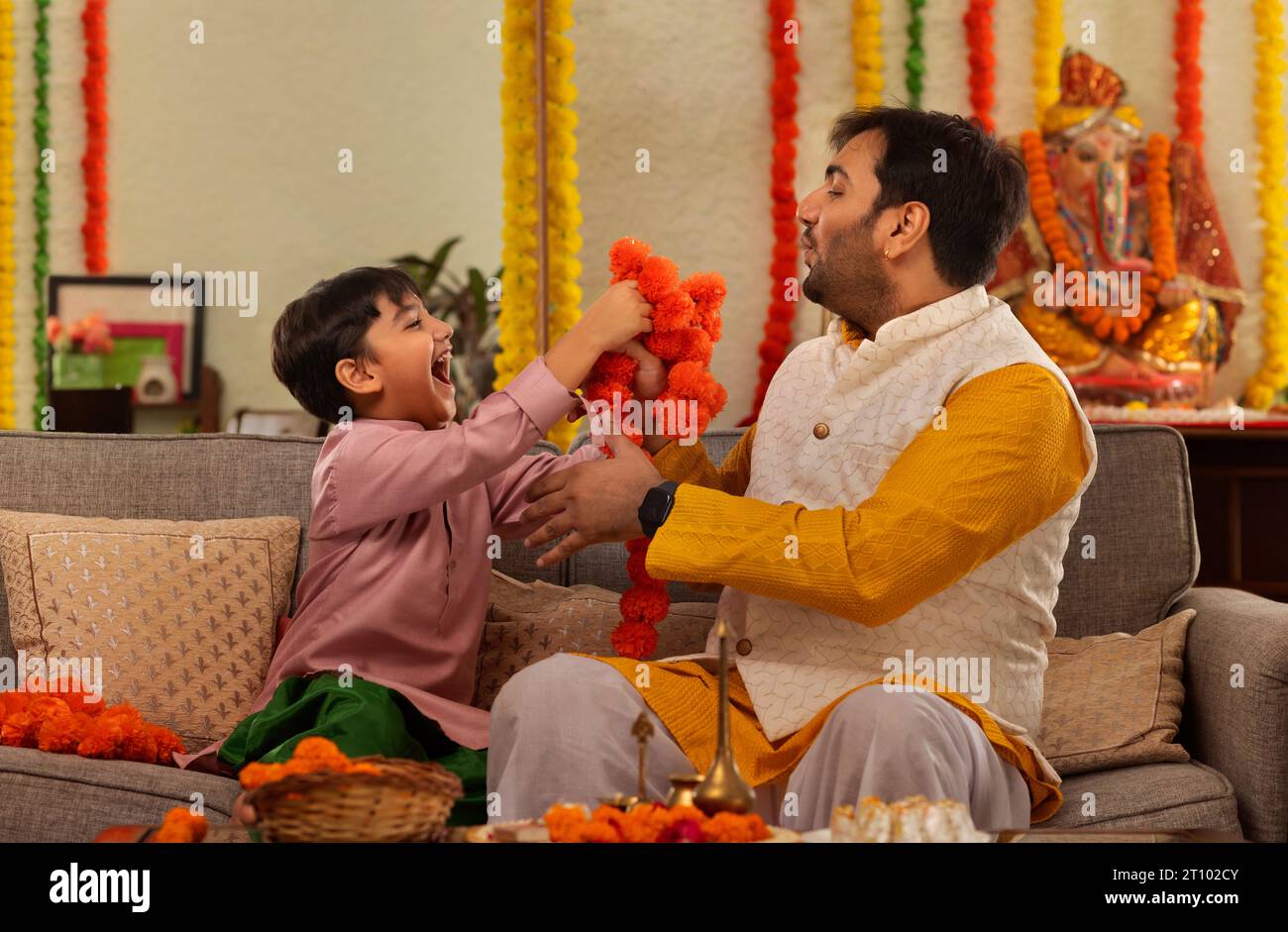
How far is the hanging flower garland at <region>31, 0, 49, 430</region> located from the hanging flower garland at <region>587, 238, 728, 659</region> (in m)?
3.77

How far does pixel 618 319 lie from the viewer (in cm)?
202

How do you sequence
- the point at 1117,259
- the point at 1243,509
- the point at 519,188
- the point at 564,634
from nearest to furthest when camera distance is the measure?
the point at 564,634 < the point at 519,188 < the point at 1243,509 < the point at 1117,259

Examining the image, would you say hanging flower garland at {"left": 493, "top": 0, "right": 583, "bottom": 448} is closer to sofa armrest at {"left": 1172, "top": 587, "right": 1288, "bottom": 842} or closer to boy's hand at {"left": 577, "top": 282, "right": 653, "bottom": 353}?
boy's hand at {"left": 577, "top": 282, "right": 653, "bottom": 353}

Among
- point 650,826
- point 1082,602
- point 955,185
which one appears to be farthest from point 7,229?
point 650,826

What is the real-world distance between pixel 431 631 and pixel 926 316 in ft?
3.15

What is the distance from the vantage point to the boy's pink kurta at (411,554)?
80.9 inches

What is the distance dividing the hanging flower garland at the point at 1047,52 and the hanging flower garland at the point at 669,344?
123 inches

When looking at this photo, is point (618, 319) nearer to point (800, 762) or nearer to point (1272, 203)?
point (800, 762)

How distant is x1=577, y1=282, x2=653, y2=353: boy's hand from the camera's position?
2016 millimetres

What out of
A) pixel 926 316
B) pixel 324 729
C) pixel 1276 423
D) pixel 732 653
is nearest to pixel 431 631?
pixel 324 729

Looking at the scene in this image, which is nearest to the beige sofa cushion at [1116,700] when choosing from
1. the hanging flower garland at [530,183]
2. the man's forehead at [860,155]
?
the man's forehead at [860,155]

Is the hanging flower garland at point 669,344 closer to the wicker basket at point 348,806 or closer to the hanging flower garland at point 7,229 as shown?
the wicker basket at point 348,806

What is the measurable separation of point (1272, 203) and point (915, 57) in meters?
1.38
